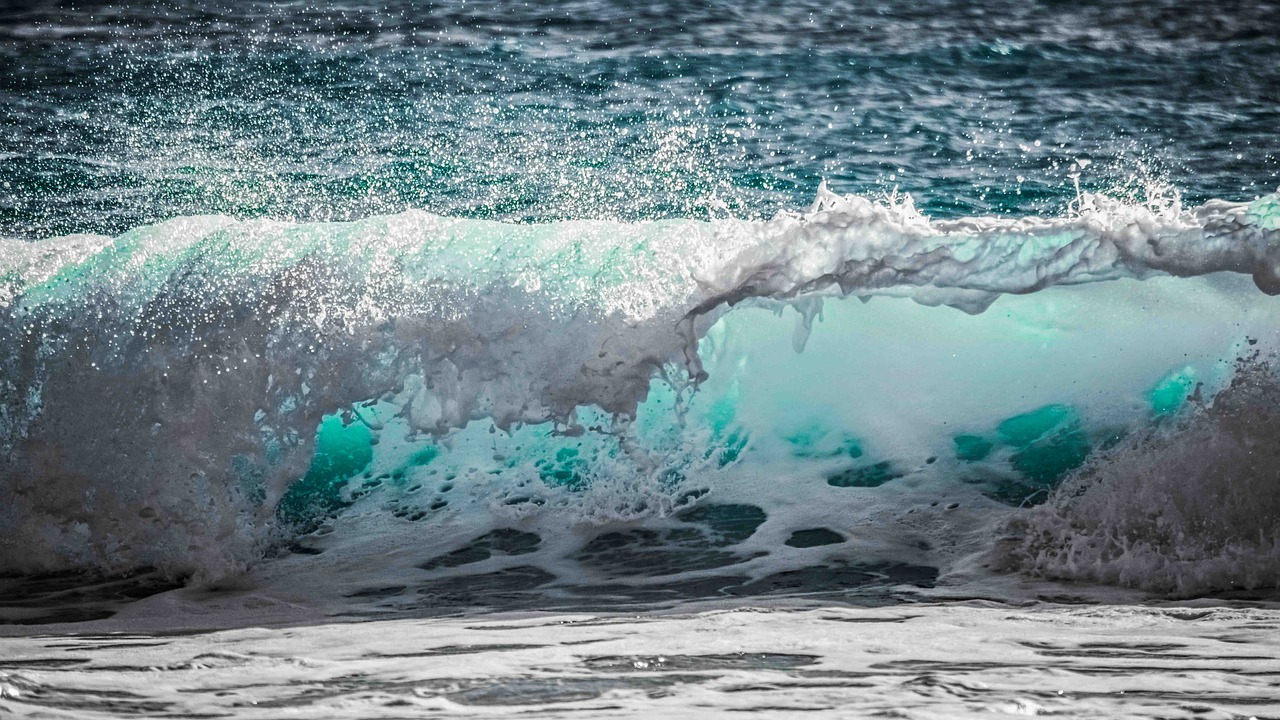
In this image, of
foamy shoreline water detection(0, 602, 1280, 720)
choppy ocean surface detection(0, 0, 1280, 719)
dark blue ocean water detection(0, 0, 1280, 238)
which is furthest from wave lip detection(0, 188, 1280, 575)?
dark blue ocean water detection(0, 0, 1280, 238)

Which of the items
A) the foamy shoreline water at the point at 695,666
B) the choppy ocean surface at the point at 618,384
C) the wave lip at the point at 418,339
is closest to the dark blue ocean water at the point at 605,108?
the choppy ocean surface at the point at 618,384

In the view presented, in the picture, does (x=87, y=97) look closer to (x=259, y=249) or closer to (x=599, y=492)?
(x=259, y=249)

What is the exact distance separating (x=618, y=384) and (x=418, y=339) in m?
0.89

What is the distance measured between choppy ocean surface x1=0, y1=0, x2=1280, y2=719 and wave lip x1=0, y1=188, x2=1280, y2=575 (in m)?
0.02

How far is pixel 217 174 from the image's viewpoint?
6.46m

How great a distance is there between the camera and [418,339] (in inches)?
174

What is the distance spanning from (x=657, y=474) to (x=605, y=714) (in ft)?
8.26

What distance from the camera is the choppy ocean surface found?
2473 millimetres

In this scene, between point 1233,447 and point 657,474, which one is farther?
point 657,474

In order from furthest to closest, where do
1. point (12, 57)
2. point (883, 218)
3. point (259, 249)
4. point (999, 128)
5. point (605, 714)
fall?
point (999, 128)
point (12, 57)
point (259, 249)
point (883, 218)
point (605, 714)

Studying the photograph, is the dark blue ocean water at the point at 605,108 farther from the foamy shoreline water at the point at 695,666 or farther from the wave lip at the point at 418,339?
the foamy shoreline water at the point at 695,666

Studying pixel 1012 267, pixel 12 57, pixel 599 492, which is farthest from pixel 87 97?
pixel 1012 267

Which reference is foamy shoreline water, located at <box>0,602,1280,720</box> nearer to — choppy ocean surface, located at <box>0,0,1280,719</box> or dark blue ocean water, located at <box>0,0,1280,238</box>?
choppy ocean surface, located at <box>0,0,1280,719</box>

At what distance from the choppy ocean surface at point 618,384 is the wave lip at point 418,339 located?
0.7 inches
